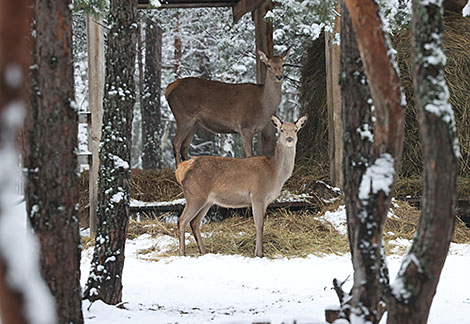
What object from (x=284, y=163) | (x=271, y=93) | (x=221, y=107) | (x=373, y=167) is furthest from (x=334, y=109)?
(x=373, y=167)

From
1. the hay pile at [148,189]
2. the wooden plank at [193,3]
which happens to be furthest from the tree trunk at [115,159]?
the wooden plank at [193,3]

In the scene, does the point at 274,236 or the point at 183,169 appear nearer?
the point at 183,169

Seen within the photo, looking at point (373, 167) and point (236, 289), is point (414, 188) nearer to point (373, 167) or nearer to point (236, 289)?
point (236, 289)

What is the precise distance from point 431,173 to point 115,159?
2.60 m

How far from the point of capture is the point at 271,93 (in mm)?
10508

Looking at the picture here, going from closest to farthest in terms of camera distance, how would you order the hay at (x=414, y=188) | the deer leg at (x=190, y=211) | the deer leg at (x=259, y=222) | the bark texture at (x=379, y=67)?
the bark texture at (x=379, y=67) → the deer leg at (x=259, y=222) → the deer leg at (x=190, y=211) → the hay at (x=414, y=188)

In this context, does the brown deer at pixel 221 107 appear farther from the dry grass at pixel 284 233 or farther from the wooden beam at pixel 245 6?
the dry grass at pixel 284 233

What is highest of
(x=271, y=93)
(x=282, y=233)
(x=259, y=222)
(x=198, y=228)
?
(x=271, y=93)

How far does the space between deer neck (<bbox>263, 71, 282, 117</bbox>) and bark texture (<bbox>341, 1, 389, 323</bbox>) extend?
6.42 metres

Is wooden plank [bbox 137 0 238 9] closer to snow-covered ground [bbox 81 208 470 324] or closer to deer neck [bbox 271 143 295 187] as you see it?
deer neck [bbox 271 143 295 187]

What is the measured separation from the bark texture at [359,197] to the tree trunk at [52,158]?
4.78 feet

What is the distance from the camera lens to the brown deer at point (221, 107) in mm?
10578

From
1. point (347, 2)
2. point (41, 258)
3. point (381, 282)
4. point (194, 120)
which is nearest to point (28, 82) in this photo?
point (41, 258)

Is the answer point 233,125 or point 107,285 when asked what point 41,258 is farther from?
point 233,125
